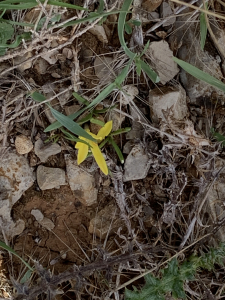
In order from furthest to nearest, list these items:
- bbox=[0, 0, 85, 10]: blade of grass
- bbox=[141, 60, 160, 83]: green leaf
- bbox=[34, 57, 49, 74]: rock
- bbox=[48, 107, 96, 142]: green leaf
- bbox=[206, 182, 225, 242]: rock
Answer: bbox=[206, 182, 225, 242]: rock < bbox=[34, 57, 49, 74]: rock < bbox=[141, 60, 160, 83]: green leaf < bbox=[48, 107, 96, 142]: green leaf < bbox=[0, 0, 85, 10]: blade of grass

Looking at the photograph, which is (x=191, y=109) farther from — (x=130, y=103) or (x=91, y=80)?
(x=91, y=80)

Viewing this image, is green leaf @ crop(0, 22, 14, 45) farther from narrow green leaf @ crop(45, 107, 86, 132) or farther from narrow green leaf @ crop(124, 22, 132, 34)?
narrow green leaf @ crop(124, 22, 132, 34)

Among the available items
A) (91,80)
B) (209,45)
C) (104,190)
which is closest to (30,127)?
(91,80)

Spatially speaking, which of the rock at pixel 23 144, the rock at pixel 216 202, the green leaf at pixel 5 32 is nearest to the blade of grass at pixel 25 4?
the green leaf at pixel 5 32

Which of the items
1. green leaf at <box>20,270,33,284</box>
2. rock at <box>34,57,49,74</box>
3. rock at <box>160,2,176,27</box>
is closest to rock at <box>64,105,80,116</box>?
rock at <box>34,57,49,74</box>

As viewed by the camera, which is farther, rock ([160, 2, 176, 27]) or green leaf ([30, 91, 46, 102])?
rock ([160, 2, 176, 27])

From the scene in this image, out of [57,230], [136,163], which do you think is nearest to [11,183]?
[57,230]

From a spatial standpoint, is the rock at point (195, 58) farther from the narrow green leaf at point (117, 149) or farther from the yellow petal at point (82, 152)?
the yellow petal at point (82, 152)
